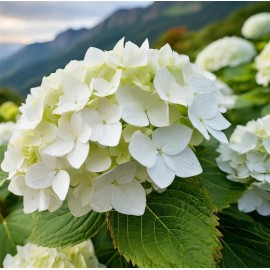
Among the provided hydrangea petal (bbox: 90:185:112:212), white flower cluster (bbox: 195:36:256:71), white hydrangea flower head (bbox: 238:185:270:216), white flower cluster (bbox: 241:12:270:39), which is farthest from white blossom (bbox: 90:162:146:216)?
white flower cluster (bbox: 241:12:270:39)

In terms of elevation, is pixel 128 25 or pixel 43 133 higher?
pixel 43 133

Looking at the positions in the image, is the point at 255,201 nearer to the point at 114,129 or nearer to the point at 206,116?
the point at 206,116

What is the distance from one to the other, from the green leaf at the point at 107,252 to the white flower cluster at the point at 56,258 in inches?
1.2

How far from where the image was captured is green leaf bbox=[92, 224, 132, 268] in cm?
88

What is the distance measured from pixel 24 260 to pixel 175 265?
0.31 metres

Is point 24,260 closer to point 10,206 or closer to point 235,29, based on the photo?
point 10,206

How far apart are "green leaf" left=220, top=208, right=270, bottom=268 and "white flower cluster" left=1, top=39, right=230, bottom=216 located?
0.23m

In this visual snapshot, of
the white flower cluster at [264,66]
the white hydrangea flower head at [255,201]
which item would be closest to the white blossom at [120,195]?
the white hydrangea flower head at [255,201]

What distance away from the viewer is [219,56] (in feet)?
6.21

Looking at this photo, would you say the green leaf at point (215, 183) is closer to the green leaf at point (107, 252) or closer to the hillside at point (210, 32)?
the green leaf at point (107, 252)

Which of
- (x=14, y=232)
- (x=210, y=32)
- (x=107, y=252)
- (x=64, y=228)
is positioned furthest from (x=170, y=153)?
(x=210, y=32)

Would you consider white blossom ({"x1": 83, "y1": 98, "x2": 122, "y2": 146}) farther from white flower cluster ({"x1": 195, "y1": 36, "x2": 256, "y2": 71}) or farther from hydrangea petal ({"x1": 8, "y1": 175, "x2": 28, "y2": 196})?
white flower cluster ({"x1": 195, "y1": 36, "x2": 256, "y2": 71})

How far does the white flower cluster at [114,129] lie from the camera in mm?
611

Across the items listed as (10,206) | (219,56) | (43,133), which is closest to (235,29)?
(219,56)
